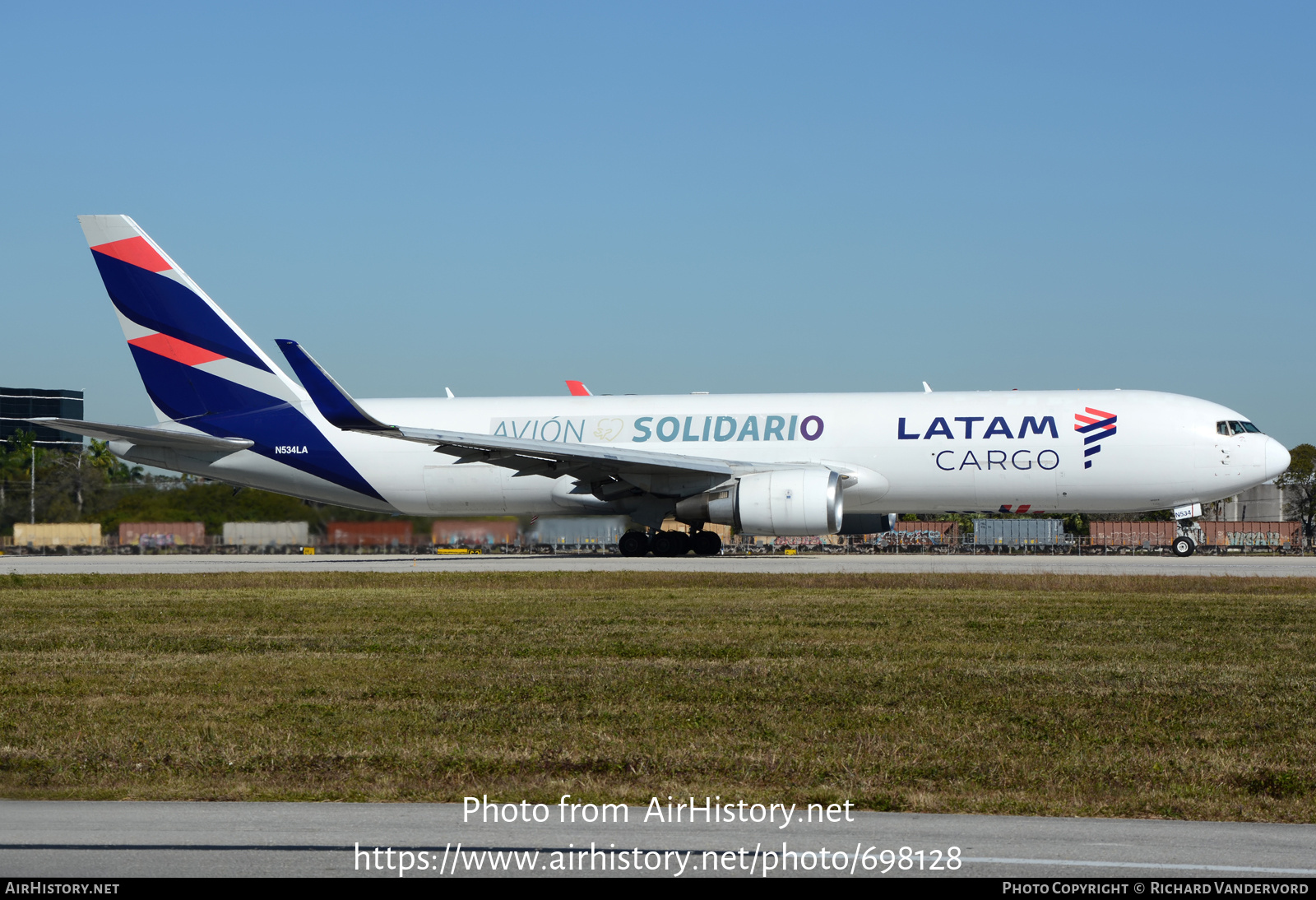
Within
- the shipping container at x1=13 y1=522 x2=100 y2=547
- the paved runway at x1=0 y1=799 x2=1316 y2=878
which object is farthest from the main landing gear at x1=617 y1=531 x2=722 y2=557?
the paved runway at x1=0 y1=799 x2=1316 y2=878

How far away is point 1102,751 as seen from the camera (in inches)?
304

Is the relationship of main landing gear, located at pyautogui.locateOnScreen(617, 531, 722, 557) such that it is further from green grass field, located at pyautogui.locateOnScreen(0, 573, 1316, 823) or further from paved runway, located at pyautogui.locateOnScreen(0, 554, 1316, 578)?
green grass field, located at pyautogui.locateOnScreen(0, 573, 1316, 823)

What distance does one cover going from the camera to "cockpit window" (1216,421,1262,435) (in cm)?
2944

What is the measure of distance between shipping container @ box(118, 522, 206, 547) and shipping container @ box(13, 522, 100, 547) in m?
0.92

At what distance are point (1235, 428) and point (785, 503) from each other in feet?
35.8

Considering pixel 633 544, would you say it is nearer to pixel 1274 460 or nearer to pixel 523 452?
pixel 523 452

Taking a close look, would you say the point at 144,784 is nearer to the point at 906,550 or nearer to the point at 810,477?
the point at 810,477

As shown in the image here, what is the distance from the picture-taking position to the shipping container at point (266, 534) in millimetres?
34312

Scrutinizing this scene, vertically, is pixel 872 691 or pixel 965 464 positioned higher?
pixel 965 464

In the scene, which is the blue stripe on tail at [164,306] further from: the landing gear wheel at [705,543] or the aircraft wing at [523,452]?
the landing gear wheel at [705,543]

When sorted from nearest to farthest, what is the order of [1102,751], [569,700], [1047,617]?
[1102,751] < [569,700] < [1047,617]

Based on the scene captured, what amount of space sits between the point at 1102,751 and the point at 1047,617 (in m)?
8.22

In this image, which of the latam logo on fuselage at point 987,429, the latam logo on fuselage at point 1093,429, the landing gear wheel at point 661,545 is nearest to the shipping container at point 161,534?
the landing gear wheel at point 661,545

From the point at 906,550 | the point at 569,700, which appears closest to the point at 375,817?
the point at 569,700
